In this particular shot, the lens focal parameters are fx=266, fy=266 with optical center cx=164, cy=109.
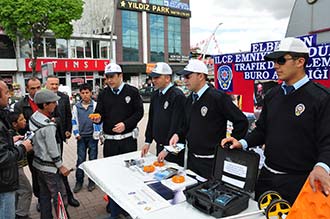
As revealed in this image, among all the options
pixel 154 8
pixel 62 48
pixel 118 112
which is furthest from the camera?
pixel 154 8

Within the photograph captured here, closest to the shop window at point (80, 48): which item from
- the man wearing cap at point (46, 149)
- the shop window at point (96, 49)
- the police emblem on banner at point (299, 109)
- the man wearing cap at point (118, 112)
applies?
the shop window at point (96, 49)

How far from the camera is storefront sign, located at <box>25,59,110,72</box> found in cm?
2308

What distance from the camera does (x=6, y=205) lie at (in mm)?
2162

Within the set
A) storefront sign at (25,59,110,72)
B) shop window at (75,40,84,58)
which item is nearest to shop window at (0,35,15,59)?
storefront sign at (25,59,110,72)

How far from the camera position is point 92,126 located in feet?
14.4

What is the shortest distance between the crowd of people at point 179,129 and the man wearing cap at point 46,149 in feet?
0.03

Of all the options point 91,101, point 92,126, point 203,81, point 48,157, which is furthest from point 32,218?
point 203,81

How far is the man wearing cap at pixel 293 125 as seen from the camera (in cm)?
176

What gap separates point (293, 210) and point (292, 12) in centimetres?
353

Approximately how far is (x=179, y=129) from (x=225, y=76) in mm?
1994

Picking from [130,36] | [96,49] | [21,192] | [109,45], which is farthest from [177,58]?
[21,192]

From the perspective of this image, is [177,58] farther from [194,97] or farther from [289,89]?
[289,89]

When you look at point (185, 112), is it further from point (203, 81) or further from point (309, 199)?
point (309, 199)

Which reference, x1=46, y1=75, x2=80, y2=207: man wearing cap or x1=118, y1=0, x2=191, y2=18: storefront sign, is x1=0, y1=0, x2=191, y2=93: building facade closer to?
x1=118, y1=0, x2=191, y2=18: storefront sign
